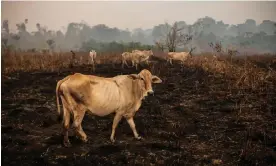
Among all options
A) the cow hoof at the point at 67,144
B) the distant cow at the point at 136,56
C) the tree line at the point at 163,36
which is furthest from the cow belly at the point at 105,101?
the tree line at the point at 163,36

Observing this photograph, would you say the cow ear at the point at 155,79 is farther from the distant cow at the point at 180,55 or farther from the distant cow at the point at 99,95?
the distant cow at the point at 180,55

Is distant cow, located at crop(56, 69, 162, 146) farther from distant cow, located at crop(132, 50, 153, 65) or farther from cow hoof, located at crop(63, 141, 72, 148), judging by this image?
distant cow, located at crop(132, 50, 153, 65)

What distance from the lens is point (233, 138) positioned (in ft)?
14.4

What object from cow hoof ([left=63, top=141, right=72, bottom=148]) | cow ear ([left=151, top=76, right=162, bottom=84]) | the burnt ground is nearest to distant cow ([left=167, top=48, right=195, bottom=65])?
the burnt ground

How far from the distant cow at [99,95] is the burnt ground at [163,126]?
31 cm

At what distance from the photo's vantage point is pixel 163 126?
4809 millimetres

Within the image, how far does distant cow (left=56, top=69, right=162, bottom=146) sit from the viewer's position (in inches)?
157

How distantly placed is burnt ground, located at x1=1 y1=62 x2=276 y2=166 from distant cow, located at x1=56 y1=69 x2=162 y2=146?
12.1 inches

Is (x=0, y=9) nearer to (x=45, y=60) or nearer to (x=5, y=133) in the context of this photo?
(x=45, y=60)

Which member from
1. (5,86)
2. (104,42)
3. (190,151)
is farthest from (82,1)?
(190,151)

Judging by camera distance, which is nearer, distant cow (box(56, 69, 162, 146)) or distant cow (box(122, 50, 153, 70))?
distant cow (box(56, 69, 162, 146))

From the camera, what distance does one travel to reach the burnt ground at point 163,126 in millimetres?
3867

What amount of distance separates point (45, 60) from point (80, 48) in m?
0.64

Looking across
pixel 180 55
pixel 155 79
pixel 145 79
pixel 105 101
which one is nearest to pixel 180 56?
pixel 180 55
